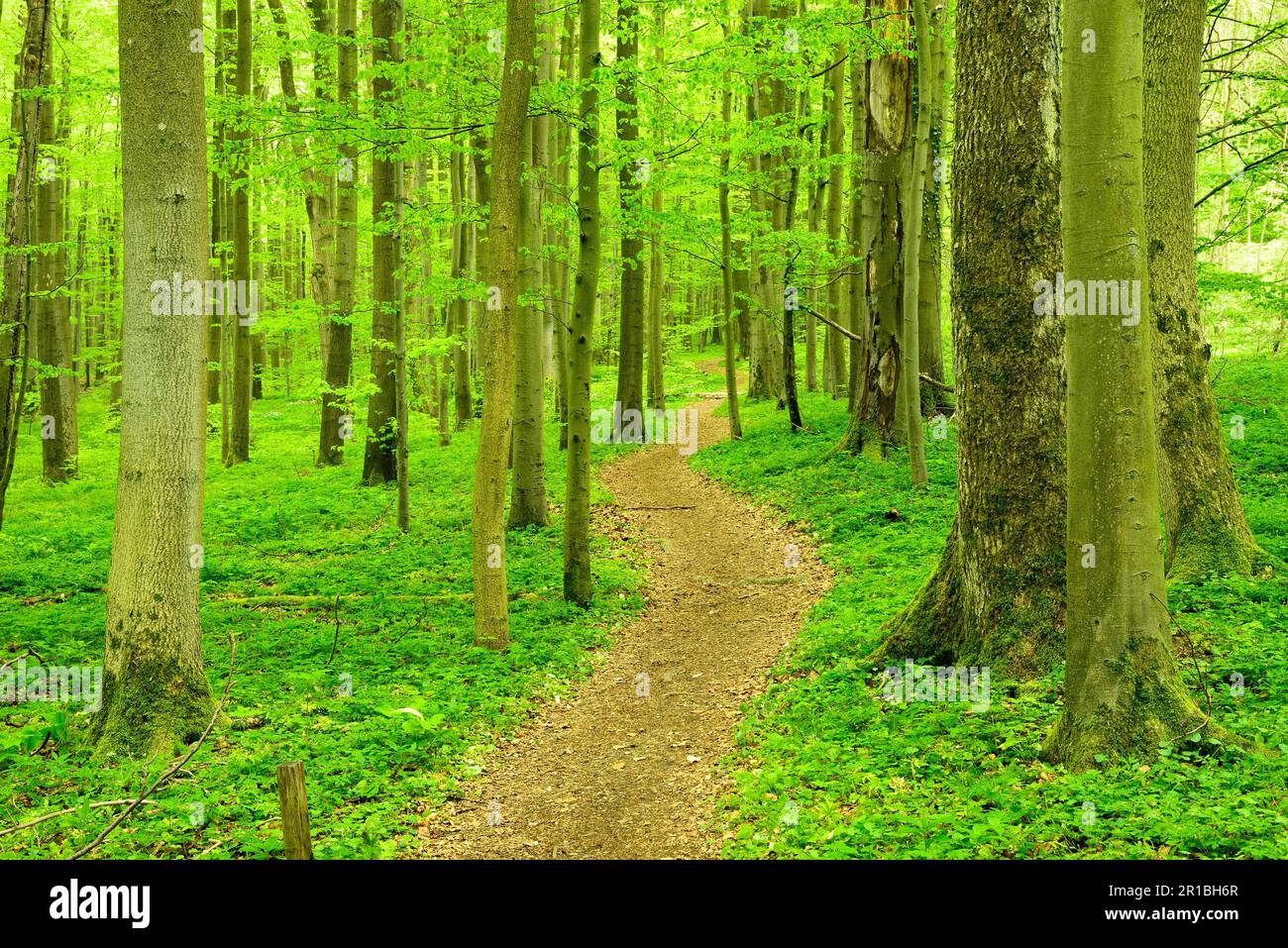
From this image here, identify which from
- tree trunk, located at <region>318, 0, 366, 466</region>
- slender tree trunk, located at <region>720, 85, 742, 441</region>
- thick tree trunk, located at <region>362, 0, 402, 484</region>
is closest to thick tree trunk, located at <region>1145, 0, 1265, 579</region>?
tree trunk, located at <region>318, 0, 366, 466</region>

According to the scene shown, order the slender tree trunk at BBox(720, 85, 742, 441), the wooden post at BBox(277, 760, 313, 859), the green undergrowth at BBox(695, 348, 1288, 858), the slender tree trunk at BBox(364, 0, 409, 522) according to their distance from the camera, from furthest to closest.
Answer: the slender tree trunk at BBox(720, 85, 742, 441)
the slender tree trunk at BBox(364, 0, 409, 522)
the green undergrowth at BBox(695, 348, 1288, 858)
the wooden post at BBox(277, 760, 313, 859)

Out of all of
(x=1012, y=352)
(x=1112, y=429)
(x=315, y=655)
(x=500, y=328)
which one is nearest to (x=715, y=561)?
(x=500, y=328)

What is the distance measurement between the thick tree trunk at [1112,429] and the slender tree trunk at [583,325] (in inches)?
235

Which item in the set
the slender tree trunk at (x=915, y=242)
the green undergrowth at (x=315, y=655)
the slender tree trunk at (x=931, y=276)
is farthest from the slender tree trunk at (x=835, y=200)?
the green undergrowth at (x=315, y=655)

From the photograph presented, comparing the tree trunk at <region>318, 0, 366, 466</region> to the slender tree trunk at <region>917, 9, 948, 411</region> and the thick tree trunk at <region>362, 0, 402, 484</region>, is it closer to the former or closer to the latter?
the thick tree trunk at <region>362, 0, 402, 484</region>

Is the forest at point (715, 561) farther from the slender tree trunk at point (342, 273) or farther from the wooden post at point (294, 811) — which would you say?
the slender tree trunk at point (342, 273)

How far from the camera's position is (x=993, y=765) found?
4918 millimetres

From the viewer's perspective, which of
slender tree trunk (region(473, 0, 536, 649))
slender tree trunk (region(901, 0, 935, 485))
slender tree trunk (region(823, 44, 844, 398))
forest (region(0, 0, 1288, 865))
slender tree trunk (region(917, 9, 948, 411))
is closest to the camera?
forest (region(0, 0, 1288, 865))

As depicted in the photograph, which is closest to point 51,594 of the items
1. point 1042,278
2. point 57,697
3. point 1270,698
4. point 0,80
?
point 57,697

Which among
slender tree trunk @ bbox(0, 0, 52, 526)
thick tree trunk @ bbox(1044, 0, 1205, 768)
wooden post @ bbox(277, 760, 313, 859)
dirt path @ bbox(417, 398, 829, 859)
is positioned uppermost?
slender tree trunk @ bbox(0, 0, 52, 526)

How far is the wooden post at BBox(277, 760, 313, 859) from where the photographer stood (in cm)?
330

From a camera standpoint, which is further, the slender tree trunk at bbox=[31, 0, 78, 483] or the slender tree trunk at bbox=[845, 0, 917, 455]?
the slender tree trunk at bbox=[31, 0, 78, 483]

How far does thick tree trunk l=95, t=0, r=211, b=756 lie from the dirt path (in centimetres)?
240

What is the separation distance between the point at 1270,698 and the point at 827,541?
6.75 metres
